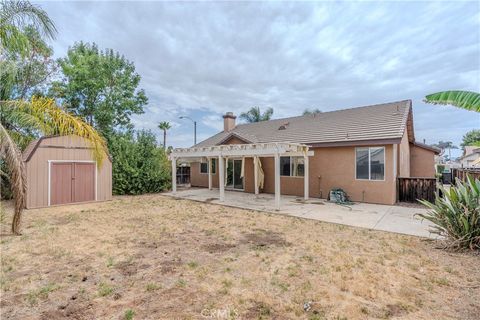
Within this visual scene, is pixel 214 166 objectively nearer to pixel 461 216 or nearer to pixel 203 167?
pixel 203 167

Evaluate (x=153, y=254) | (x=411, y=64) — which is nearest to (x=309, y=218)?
(x=153, y=254)

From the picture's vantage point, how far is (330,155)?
12172 millimetres

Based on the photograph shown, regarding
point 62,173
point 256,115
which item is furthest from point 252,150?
point 256,115

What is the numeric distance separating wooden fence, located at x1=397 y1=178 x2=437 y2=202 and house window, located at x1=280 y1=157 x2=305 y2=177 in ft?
14.7

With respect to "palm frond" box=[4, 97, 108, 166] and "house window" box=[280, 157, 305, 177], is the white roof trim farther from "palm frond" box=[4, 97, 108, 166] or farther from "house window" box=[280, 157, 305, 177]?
"palm frond" box=[4, 97, 108, 166]

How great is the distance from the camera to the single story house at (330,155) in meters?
10.6

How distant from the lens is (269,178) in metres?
14.4

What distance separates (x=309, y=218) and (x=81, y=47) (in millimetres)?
20514

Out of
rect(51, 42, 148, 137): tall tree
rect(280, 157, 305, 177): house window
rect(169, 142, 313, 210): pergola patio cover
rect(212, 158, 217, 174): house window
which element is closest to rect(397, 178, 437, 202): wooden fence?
rect(169, 142, 313, 210): pergola patio cover

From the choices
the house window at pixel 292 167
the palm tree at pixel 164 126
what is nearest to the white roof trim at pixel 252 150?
the house window at pixel 292 167

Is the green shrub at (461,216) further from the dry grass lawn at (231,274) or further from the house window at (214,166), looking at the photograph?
the house window at (214,166)

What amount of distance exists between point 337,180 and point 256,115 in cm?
2023

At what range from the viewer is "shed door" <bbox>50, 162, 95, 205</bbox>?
10.9 meters

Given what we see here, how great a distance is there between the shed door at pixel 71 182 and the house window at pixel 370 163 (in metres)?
12.6
